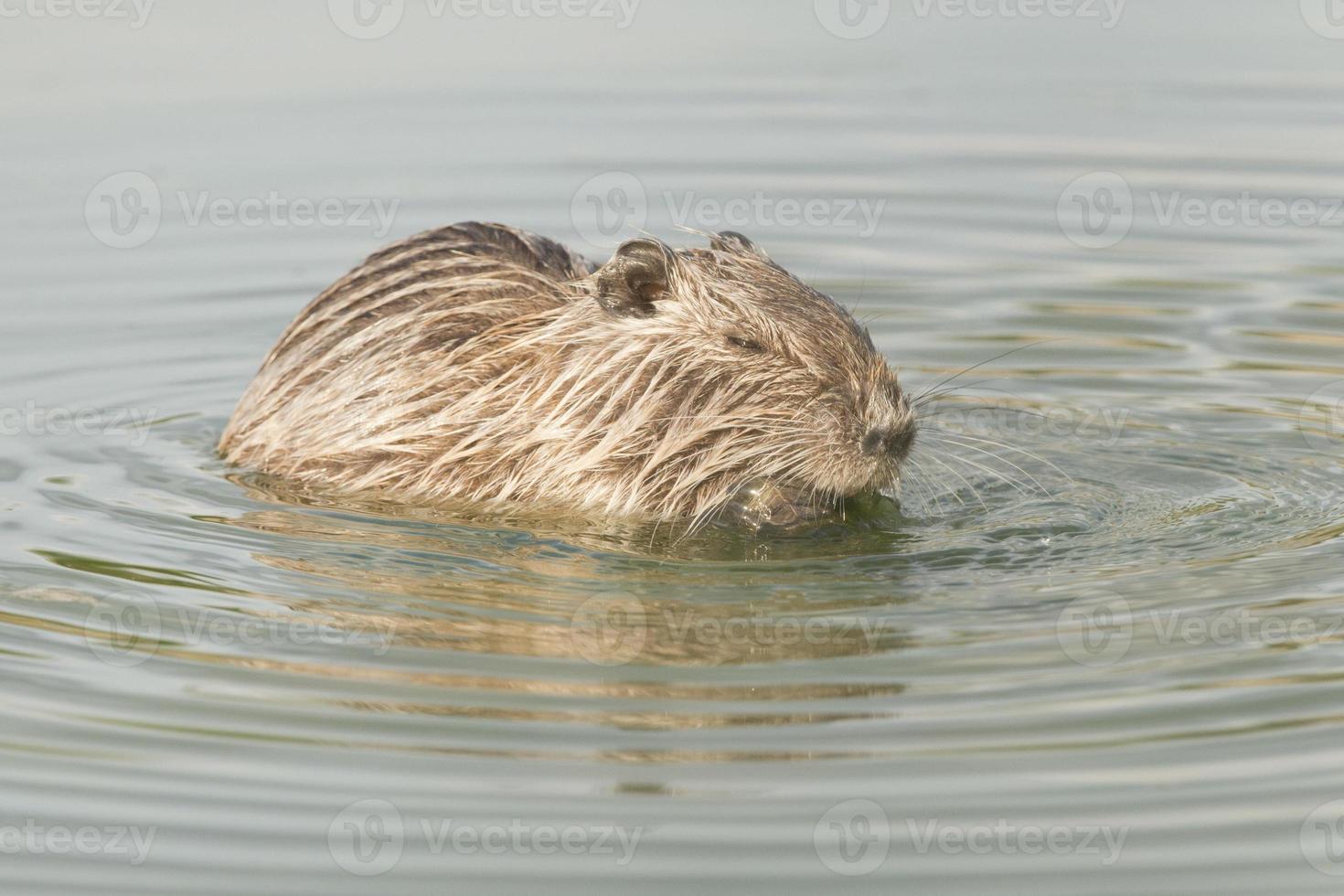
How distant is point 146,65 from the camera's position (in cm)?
1206

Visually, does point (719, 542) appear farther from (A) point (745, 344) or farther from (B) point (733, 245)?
(B) point (733, 245)

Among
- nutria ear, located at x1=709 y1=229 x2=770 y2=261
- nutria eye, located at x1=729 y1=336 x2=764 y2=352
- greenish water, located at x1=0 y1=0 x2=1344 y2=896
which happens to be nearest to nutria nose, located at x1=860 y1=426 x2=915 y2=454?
greenish water, located at x1=0 y1=0 x2=1344 y2=896

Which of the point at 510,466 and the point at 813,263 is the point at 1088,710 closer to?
the point at 510,466

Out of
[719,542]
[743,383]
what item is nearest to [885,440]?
[743,383]

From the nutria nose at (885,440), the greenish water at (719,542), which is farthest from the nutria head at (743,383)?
the greenish water at (719,542)

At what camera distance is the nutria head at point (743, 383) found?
19.3ft

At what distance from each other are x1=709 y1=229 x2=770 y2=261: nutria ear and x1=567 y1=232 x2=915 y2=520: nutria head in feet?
0.12

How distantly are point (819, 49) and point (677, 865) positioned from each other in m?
9.55

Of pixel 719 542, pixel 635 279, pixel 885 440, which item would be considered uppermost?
pixel 635 279

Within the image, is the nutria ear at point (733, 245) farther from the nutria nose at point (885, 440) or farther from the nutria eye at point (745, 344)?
the nutria nose at point (885, 440)

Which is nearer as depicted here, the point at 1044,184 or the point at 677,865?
the point at 677,865

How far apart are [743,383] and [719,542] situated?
52cm

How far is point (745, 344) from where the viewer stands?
6133mm

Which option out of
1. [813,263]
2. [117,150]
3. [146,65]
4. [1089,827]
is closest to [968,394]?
[813,263]
